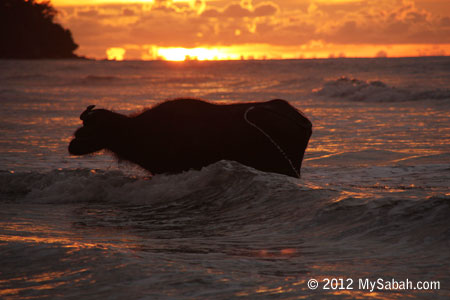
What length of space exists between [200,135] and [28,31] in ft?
380

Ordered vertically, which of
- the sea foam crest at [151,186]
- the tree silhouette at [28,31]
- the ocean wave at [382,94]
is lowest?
the sea foam crest at [151,186]

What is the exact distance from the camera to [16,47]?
113 m

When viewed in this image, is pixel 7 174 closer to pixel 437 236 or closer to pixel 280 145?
pixel 280 145

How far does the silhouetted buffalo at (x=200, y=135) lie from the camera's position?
19.5ft

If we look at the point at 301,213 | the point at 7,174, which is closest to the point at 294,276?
the point at 301,213

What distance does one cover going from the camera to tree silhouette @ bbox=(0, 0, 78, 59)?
367ft

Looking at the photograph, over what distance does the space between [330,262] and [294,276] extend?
0.38 meters

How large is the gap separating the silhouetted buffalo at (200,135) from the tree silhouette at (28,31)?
11270 centimetres

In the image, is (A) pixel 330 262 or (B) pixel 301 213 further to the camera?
(B) pixel 301 213
